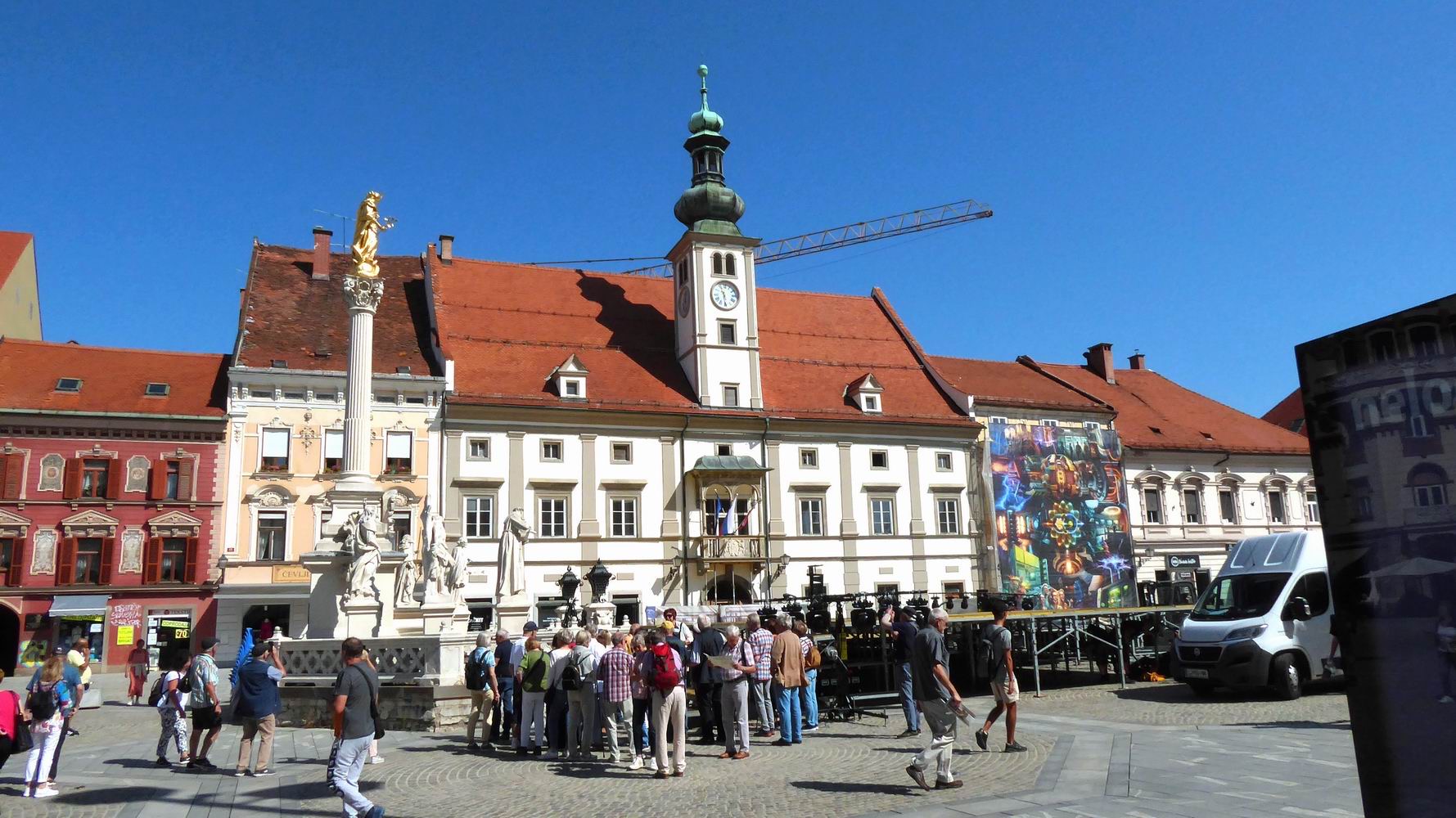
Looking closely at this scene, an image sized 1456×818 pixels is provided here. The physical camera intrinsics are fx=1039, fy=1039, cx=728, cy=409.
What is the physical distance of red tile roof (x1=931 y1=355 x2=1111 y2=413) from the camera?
42.3 meters

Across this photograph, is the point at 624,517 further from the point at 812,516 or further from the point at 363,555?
the point at 363,555

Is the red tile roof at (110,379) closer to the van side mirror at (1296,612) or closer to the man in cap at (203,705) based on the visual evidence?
the man in cap at (203,705)

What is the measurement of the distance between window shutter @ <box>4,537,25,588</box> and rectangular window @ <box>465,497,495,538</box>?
43.3 ft

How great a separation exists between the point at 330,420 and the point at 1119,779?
29.5 m

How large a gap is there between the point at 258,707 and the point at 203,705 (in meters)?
1.01

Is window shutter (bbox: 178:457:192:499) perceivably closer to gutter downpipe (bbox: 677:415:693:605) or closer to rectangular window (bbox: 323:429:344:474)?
rectangular window (bbox: 323:429:344:474)

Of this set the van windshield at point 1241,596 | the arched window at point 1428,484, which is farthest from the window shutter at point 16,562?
the arched window at point 1428,484

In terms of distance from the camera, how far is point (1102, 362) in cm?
Answer: 4962

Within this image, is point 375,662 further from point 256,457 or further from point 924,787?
point 256,457

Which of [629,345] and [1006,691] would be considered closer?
[1006,691]

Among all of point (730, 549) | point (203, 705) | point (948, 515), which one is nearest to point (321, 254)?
point (730, 549)

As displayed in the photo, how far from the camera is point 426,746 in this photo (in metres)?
14.2

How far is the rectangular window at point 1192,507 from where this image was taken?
144 feet

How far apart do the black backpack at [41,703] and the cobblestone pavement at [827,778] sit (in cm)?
81
